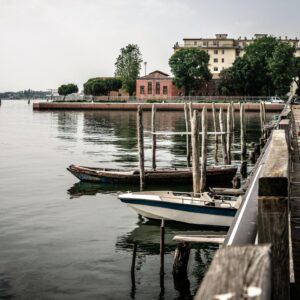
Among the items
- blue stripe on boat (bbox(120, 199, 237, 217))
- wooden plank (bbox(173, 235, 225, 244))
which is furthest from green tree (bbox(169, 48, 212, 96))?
wooden plank (bbox(173, 235, 225, 244))

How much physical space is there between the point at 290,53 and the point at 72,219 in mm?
100223

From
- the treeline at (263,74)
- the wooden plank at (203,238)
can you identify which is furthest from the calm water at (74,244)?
the treeline at (263,74)

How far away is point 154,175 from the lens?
88.6 ft

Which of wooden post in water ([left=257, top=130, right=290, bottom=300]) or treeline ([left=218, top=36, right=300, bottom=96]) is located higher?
treeline ([left=218, top=36, right=300, bottom=96])

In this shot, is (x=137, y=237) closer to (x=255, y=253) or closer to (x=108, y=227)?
(x=108, y=227)

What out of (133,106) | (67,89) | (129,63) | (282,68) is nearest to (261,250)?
(282,68)

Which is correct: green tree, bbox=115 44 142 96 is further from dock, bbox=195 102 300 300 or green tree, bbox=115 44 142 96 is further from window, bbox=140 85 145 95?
dock, bbox=195 102 300 300

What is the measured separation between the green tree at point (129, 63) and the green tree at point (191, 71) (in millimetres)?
21613

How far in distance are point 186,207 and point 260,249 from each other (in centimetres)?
1548

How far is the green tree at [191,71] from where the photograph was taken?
11956cm

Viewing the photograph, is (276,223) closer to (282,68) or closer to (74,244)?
(74,244)

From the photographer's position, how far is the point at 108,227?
18922 mm

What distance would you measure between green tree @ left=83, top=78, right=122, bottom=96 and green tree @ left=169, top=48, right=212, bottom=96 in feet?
68.4

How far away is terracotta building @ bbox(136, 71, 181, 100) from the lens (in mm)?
123000
